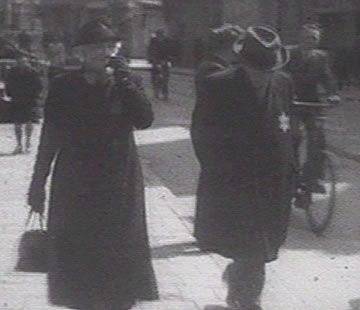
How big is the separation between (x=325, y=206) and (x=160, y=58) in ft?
67.5

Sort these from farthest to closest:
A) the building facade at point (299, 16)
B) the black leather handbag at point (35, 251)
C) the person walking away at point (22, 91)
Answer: the building facade at point (299, 16) → the person walking away at point (22, 91) → the black leather handbag at point (35, 251)

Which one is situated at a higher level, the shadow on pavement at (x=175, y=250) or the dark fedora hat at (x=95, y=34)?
the dark fedora hat at (x=95, y=34)

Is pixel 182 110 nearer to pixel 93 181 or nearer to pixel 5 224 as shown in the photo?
pixel 5 224

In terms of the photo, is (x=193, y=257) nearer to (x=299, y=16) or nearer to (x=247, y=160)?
(x=247, y=160)

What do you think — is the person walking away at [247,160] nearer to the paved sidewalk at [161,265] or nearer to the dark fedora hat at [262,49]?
the dark fedora hat at [262,49]

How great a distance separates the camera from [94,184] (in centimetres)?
555

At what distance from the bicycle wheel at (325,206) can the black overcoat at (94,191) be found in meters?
4.32

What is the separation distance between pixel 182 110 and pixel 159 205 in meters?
16.6

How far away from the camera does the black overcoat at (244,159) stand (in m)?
6.51

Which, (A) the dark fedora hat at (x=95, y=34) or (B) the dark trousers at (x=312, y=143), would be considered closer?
(A) the dark fedora hat at (x=95, y=34)

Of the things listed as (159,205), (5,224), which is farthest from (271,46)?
(159,205)

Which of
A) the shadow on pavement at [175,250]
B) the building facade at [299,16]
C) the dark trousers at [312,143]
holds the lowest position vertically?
the building facade at [299,16]

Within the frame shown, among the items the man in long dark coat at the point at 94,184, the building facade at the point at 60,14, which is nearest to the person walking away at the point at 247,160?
the man in long dark coat at the point at 94,184

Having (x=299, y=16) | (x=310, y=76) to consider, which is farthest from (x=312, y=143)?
(x=299, y=16)
